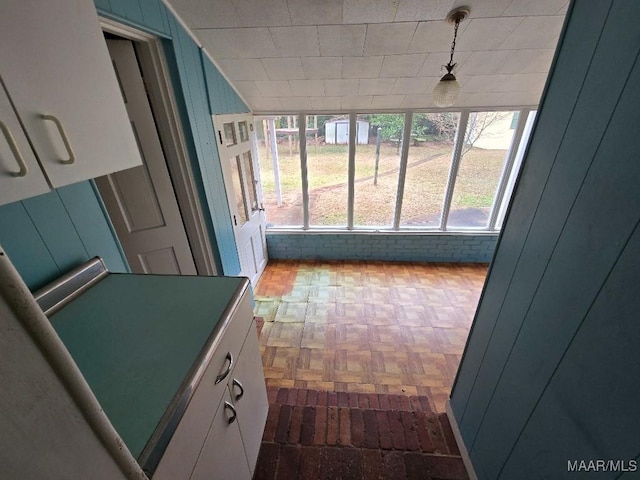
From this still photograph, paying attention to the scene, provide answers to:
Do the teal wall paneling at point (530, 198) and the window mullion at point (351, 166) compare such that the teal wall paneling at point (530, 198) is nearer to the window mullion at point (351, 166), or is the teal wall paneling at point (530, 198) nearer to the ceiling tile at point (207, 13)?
the ceiling tile at point (207, 13)

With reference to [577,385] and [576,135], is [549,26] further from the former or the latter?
[577,385]

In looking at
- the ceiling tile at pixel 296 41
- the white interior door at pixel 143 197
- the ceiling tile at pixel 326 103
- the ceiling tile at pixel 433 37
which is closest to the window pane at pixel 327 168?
the ceiling tile at pixel 326 103

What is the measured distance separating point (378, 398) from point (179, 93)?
2.38 metres

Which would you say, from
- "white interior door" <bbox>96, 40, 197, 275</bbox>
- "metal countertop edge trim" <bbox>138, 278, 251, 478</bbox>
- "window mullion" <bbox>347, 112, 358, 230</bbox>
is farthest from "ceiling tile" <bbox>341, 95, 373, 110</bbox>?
"metal countertop edge trim" <bbox>138, 278, 251, 478</bbox>

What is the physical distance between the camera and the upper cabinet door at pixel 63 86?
56 cm

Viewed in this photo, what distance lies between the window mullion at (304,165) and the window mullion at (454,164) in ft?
5.96

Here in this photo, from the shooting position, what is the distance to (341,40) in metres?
1.81

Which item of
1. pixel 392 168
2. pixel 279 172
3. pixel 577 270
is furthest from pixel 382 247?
pixel 577 270

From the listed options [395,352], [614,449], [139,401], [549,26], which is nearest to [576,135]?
[614,449]

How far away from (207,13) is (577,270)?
222 cm

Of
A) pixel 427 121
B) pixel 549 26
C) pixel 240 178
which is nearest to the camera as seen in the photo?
pixel 549 26

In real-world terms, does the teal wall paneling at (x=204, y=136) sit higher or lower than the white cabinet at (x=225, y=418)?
higher

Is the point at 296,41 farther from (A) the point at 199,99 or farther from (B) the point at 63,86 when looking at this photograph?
(B) the point at 63,86

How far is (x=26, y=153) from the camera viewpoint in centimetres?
55
